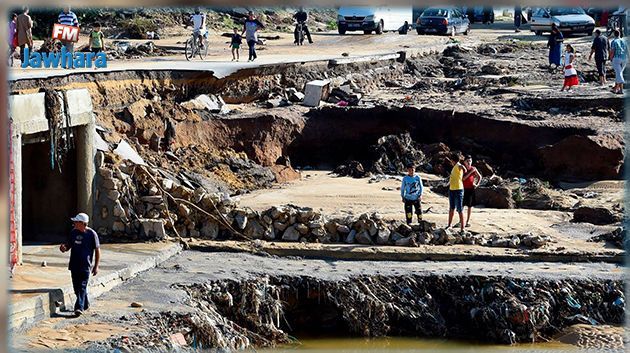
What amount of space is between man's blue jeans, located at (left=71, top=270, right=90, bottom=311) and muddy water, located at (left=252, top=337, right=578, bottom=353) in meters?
3.90

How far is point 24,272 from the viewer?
15734 mm

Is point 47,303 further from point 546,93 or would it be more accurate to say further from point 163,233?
point 546,93

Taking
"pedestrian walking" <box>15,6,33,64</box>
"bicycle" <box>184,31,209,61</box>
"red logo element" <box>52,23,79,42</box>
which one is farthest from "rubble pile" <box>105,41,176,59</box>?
"pedestrian walking" <box>15,6,33,64</box>

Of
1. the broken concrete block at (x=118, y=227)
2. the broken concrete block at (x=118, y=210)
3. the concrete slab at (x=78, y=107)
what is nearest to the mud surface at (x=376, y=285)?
the broken concrete block at (x=118, y=227)

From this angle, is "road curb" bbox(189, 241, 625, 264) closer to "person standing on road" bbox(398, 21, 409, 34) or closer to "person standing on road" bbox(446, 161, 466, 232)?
"person standing on road" bbox(446, 161, 466, 232)

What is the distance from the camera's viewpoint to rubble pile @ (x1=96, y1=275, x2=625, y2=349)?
57.6 ft

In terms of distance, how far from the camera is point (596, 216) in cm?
2266

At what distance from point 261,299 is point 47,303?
4120 mm

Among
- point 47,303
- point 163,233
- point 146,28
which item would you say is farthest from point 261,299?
point 146,28

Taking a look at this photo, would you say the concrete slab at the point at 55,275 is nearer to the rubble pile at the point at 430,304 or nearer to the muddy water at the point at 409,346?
the rubble pile at the point at 430,304

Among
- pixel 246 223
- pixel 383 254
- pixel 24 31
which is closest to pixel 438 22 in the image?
pixel 24 31

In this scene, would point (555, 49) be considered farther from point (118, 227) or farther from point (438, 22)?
point (118, 227)

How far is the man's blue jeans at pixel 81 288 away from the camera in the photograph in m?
13.6

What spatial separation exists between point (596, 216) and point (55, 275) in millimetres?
11646
